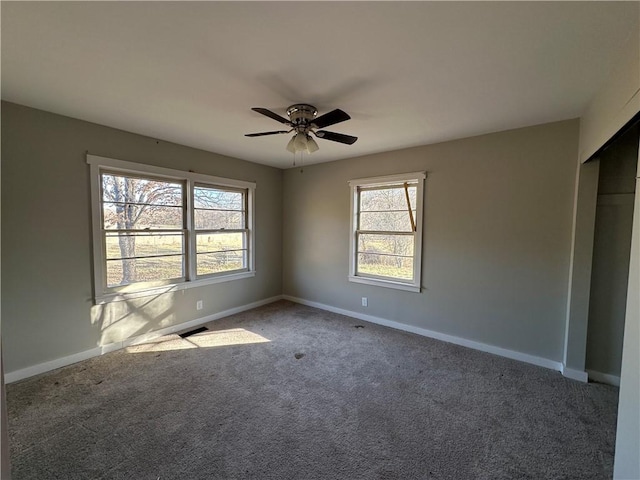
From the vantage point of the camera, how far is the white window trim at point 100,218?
9.70 ft

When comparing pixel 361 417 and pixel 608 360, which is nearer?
pixel 361 417

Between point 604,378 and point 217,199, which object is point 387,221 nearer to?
point 217,199

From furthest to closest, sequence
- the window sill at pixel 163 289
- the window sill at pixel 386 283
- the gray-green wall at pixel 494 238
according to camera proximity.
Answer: the window sill at pixel 386 283, the window sill at pixel 163 289, the gray-green wall at pixel 494 238

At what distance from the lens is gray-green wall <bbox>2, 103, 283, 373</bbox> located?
8.17 feet

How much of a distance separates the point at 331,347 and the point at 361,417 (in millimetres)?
1179

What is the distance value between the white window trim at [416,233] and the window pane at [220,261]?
1.80m

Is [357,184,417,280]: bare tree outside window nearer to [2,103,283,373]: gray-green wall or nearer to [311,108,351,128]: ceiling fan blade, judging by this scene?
[311,108,351,128]: ceiling fan blade

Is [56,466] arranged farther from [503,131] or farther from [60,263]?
[503,131]

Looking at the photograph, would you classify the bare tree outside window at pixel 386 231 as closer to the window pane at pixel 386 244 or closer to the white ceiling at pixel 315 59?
the window pane at pixel 386 244

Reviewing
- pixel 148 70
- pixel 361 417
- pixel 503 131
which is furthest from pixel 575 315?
pixel 148 70

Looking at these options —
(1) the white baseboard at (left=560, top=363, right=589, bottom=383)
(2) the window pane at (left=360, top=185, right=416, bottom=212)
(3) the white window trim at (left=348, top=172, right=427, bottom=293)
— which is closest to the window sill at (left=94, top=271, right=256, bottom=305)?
(3) the white window trim at (left=348, top=172, right=427, bottom=293)

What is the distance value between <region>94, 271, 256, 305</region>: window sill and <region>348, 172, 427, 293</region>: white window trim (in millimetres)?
1737

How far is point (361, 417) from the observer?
2.13 metres

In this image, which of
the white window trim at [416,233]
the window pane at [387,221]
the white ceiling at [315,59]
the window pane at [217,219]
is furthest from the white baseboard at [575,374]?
the window pane at [217,219]
